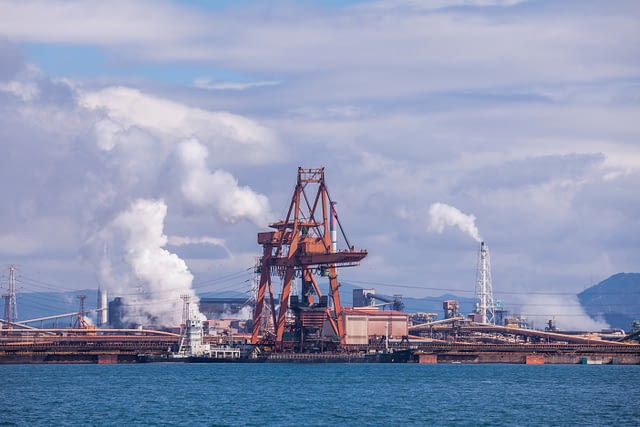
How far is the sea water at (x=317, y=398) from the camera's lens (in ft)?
211

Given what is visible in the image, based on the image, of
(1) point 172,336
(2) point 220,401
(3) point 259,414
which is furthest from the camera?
(1) point 172,336

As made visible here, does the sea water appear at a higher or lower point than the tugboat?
lower

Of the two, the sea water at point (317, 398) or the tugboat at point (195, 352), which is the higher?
the tugboat at point (195, 352)

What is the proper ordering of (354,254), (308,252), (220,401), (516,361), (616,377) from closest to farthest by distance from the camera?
(220,401) → (616,377) → (354,254) → (308,252) → (516,361)

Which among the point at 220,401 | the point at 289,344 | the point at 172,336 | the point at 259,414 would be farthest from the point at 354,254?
the point at 172,336

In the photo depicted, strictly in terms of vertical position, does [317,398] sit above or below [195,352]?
below

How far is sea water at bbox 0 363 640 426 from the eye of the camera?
6419 centimetres

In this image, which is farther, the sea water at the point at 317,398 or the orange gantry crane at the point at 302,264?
the orange gantry crane at the point at 302,264

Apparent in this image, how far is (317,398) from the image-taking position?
7931 cm

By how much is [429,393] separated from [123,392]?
22944 millimetres

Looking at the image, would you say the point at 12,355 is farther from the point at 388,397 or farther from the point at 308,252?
the point at 388,397

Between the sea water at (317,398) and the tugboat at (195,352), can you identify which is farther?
the tugboat at (195,352)

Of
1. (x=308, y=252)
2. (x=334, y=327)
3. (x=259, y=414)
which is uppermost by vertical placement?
(x=308, y=252)

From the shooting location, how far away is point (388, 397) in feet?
263
